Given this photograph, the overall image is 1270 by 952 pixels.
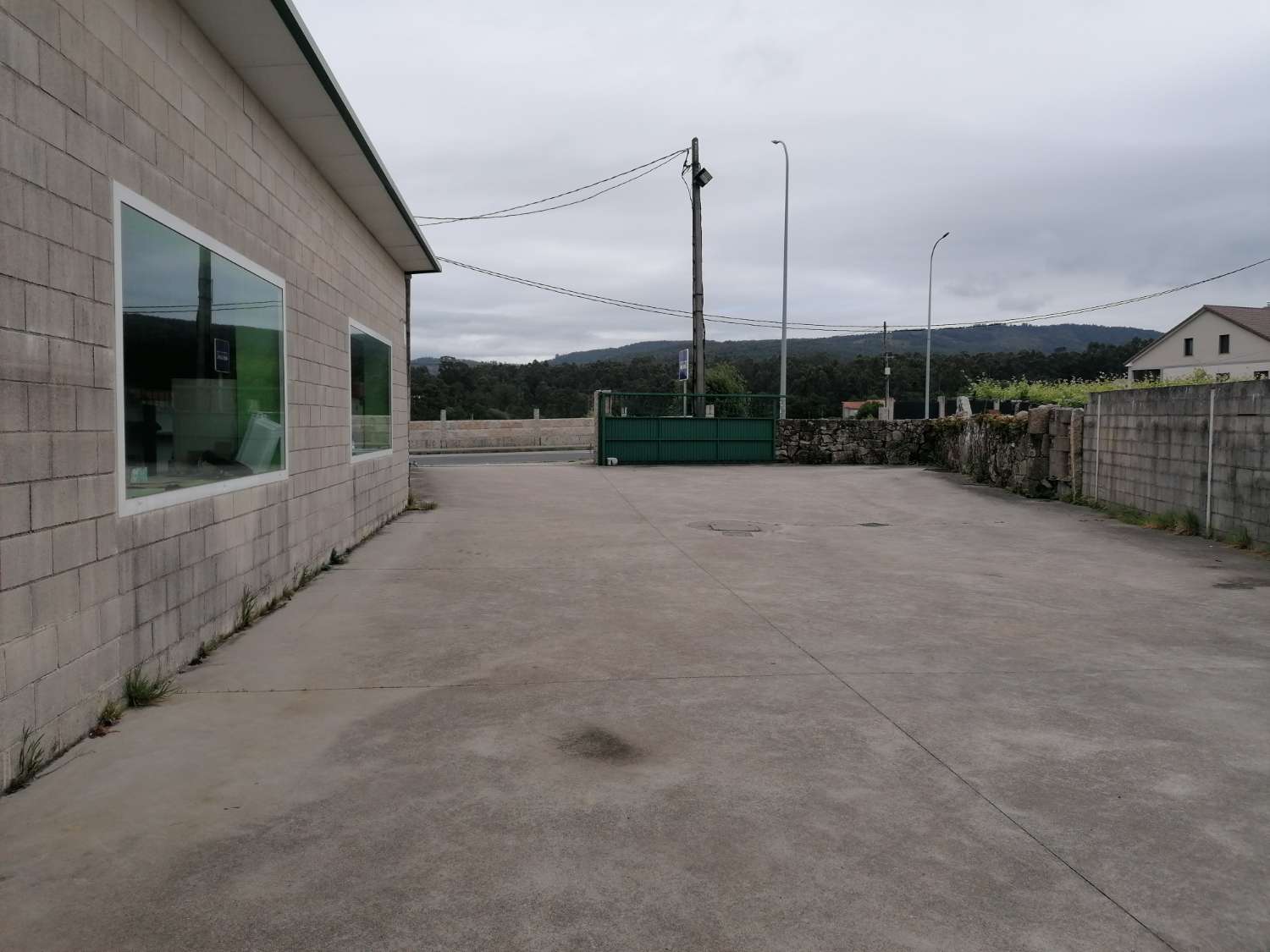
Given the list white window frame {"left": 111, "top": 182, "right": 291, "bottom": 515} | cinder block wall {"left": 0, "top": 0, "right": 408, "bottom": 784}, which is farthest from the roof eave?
white window frame {"left": 111, "top": 182, "right": 291, "bottom": 515}

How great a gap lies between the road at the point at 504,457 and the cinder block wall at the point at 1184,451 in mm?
17269

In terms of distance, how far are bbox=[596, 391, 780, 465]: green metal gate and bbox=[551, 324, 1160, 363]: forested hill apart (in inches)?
2282

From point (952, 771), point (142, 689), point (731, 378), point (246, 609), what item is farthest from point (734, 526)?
point (731, 378)

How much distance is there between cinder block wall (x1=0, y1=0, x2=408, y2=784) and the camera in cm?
361

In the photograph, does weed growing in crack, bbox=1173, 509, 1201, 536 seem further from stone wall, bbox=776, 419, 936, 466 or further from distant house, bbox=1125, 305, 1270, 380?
distant house, bbox=1125, 305, 1270, 380

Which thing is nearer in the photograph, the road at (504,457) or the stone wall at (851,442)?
the stone wall at (851,442)

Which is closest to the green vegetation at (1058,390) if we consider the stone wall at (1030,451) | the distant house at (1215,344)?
the stone wall at (1030,451)

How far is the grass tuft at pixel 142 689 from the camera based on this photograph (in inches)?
180

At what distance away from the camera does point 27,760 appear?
360 cm

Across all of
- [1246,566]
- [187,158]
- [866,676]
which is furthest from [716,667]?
[1246,566]

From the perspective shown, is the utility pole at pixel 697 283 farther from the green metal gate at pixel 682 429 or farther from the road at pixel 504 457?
the road at pixel 504 457

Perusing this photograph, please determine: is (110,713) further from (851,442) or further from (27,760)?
(851,442)

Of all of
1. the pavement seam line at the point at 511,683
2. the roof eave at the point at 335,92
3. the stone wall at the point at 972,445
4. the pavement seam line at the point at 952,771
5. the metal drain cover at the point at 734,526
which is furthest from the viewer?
the stone wall at the point at 972,445

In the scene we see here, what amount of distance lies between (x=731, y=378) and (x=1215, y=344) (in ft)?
107
